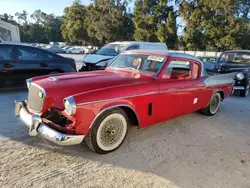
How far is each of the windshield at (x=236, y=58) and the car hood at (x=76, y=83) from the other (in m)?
6.47

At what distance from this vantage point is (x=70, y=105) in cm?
264

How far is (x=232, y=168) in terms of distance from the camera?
295 centimetres

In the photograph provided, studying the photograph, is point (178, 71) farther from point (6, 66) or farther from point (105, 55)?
point (105, 55)

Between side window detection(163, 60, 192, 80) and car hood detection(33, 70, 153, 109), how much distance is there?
47 centimetres

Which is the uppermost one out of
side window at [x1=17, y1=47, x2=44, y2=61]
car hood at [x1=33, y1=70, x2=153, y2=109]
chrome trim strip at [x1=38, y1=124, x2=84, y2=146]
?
side window at [x1=17, y1=47, x2=44, y2=61]

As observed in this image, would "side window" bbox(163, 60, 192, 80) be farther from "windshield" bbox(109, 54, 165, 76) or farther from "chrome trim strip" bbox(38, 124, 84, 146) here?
"chrome trim strip" bbox(38, 124, 84, 146)

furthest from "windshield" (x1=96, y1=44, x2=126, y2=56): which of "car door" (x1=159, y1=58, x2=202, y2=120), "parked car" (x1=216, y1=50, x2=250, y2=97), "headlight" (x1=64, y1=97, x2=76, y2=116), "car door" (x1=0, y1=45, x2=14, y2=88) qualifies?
"headlight" (x1=64, y1=97, x2=76, y2=116)

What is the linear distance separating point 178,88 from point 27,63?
15.2ft

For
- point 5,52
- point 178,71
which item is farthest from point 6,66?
point 178,71

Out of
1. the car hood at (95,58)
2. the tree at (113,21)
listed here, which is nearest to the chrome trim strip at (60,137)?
the car hood at (95,58)

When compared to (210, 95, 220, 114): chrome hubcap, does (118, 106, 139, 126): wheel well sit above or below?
above

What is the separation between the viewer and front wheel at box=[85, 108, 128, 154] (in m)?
2.92

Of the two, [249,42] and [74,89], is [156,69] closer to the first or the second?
[74,89]

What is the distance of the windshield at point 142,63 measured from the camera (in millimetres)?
3768
